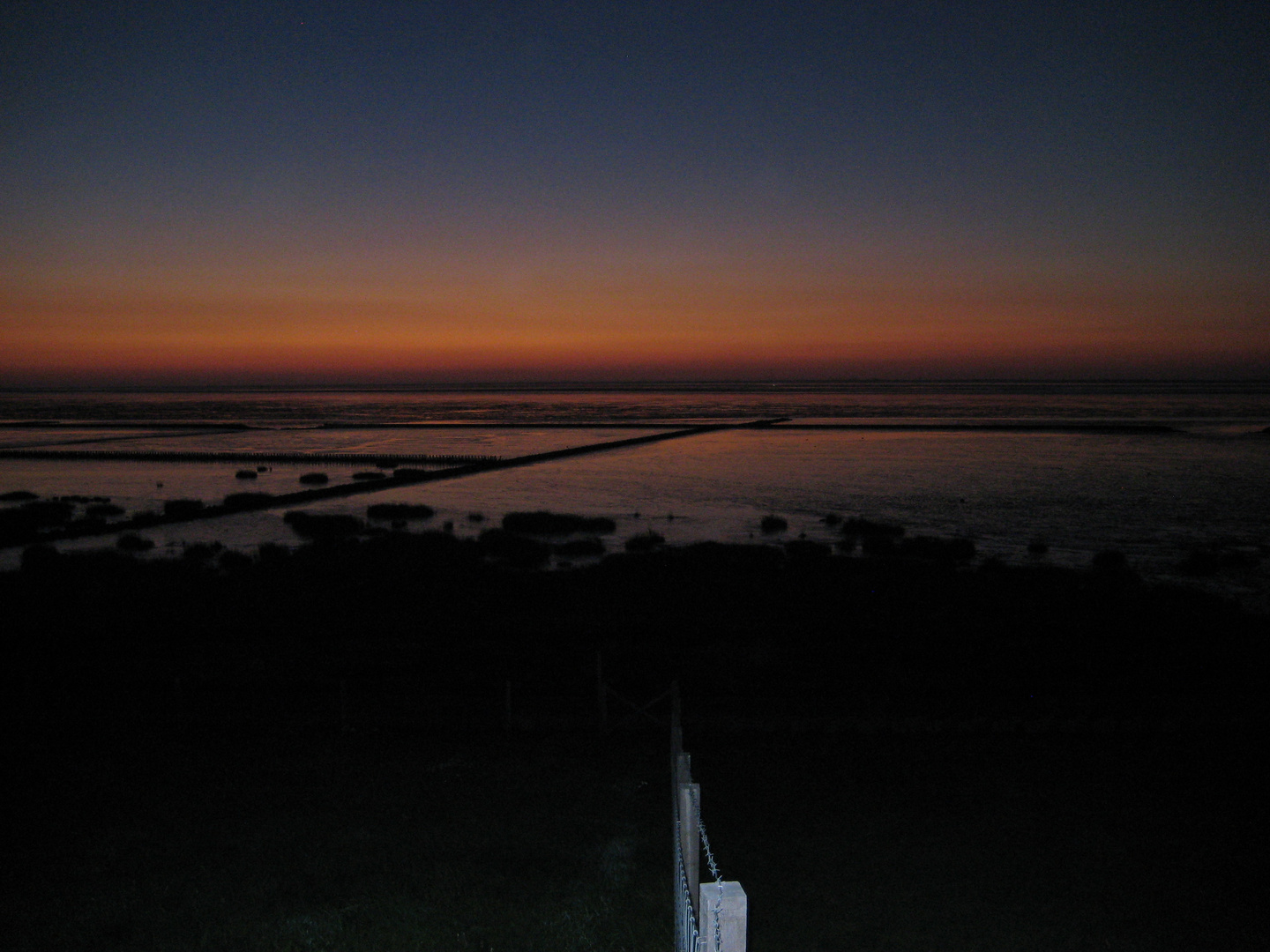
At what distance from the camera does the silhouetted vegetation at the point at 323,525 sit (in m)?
37.7

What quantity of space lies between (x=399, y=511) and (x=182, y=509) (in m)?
10.8

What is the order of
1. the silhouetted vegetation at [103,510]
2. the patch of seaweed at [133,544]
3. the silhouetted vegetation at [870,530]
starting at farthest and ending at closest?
the silhouetted vegetation at [103,510] → the silhouetted vegetation at [870,530] → the patch of seaweed at [133,544]

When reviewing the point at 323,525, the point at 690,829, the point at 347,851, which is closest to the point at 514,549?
the point at 323,525

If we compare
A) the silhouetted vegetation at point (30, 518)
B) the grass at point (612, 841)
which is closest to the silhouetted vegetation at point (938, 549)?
the grass at point (612, 841)

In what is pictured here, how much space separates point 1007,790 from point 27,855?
34.5 feet

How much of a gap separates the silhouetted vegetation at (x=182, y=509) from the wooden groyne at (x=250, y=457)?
24334 millimetres

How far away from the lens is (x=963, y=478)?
2293 inches

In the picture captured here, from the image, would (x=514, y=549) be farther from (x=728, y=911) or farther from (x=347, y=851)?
(x=728, y=911)

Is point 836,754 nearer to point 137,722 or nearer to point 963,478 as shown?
point 137,722

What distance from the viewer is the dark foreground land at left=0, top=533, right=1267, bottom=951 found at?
24.5 ft

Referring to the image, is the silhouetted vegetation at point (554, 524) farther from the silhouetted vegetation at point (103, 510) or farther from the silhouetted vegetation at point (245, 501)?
the silhouetted vegetation at point (103, 510)

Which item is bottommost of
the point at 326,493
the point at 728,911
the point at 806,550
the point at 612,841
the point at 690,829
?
the point at 806,550

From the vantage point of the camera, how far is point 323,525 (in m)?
39.2

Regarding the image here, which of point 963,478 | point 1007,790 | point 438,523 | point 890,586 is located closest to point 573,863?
point 1007,790
